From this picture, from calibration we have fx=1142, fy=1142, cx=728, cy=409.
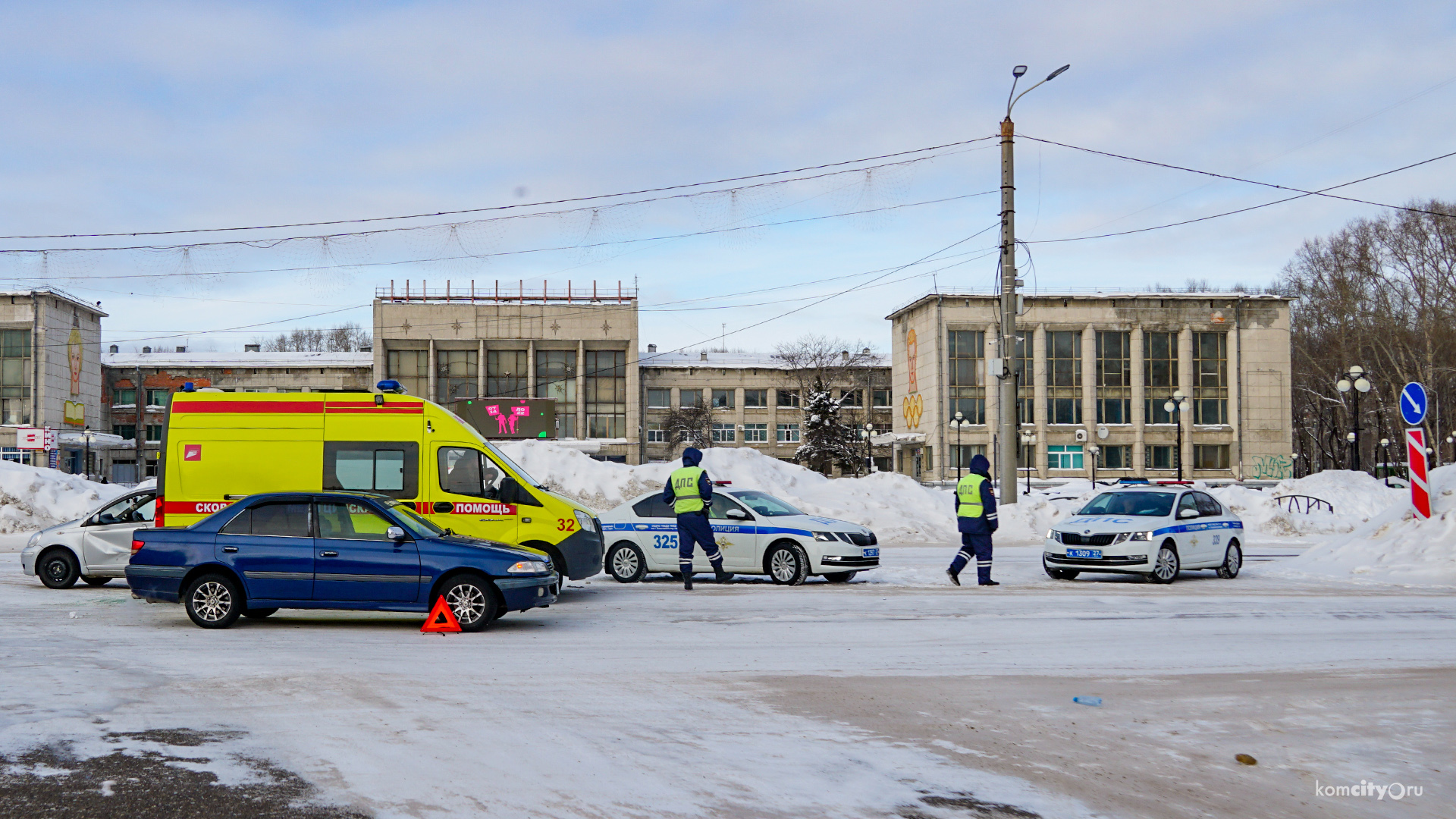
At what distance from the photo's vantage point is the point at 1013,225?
24781mm

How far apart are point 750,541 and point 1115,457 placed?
234ft

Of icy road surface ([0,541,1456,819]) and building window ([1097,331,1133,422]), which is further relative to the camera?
building window ([1097,331,1133,422])

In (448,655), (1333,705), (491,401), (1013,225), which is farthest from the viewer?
(491,401)

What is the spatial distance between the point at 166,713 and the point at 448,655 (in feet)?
9.02

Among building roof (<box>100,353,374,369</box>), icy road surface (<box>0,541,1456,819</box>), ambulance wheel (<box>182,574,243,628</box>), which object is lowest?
icy road surface (<box>0,541,1456,819</box>)

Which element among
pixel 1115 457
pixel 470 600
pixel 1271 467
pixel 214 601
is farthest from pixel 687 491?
pixel 1271 467

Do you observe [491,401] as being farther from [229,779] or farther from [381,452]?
[229,779]

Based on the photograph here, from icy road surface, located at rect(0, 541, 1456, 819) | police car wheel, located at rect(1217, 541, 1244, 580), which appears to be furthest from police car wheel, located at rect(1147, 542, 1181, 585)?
icy road surface, located at rect(0, 541, 1456, 819)

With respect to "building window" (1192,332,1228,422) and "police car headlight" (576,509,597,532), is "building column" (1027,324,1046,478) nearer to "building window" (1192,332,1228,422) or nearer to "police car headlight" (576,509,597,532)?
"building window" (1192,332,1228,422)

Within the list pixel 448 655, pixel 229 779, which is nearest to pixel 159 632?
→ pixel 448 655

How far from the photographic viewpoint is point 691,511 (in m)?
15.5

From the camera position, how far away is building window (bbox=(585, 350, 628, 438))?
84875mm

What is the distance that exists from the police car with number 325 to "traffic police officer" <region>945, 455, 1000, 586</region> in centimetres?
159

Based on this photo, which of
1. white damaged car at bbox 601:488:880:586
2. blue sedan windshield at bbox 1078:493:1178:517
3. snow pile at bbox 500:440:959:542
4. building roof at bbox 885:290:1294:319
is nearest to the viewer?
white damaged car at bbox 601:488:880:586
